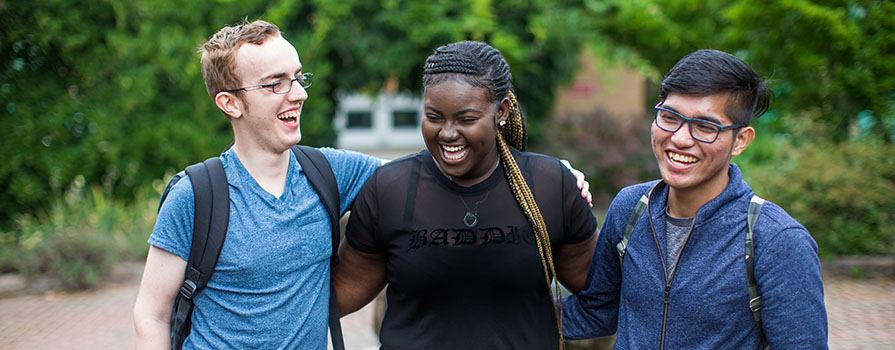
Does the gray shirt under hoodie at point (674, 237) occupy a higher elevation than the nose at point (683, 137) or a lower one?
lower

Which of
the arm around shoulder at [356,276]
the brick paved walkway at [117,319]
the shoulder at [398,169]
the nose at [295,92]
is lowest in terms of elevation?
the brick paved walkway at [117,319]

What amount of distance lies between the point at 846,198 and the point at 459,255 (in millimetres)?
6408

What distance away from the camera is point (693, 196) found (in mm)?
2154

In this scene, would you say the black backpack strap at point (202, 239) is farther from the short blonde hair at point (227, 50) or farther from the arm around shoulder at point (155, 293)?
the short blonde hair at point (227, 50)

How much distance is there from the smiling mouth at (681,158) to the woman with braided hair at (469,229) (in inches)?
17.8

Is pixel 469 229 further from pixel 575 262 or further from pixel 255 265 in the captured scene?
pixel 255 265

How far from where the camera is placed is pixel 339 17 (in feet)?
32.0

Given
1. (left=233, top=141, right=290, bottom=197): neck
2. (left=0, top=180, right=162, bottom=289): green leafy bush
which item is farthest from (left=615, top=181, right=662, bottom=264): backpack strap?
(left=0, top=180, right=162, bottom=289): green leafy bush

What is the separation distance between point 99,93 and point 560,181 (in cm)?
743

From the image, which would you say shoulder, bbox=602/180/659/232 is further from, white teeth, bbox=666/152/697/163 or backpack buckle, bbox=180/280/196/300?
backpack buckle, bbox=180/280/196/300

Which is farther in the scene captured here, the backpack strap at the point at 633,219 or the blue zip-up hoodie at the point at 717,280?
the backpack strap at the point at 633,219

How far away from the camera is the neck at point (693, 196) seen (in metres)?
2.12

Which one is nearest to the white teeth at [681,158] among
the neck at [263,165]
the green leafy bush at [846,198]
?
the neck at [263,165]

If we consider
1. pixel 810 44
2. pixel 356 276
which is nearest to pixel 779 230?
pixel 356 276
